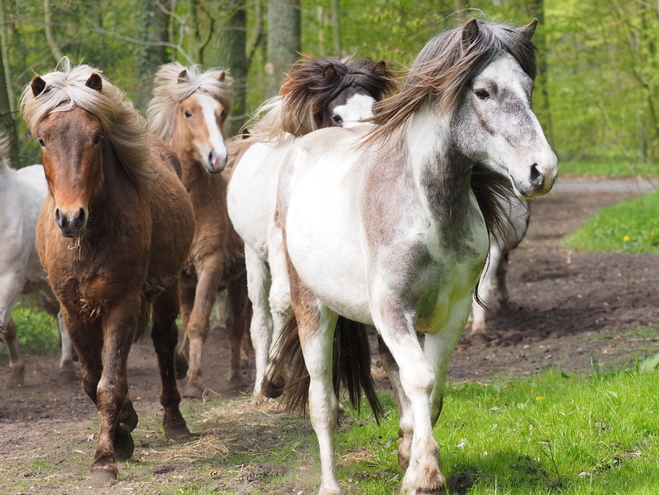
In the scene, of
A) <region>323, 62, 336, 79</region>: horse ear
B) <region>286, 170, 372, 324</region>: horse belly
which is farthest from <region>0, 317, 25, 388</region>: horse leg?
<region>286, 170, 372, 324</region>: horse belly

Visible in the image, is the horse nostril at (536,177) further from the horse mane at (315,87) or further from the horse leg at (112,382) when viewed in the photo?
the horse mane at (315,87)

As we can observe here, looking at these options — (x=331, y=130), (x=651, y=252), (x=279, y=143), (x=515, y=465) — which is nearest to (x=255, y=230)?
(x=279, y=143)

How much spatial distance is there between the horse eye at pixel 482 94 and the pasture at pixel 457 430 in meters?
1.86

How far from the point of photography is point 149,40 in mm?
12555

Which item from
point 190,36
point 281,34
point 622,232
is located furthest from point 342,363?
point 622,232

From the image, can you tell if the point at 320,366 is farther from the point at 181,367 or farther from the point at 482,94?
the point at 181,367

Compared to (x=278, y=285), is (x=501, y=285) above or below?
below

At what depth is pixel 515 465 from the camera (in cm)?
427

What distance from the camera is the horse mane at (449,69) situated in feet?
11.4

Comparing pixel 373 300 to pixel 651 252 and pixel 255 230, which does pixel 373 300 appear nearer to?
pixel 255 230

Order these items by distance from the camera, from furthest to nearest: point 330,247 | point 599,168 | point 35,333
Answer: point 599,168, point 35,333, point 330,247

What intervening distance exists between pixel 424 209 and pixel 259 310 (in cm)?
383

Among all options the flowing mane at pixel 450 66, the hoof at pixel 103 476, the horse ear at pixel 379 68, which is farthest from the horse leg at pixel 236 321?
the flowing mane at pixel 450 66

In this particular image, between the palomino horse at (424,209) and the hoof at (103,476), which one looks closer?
the palomino horse at (424,209)
